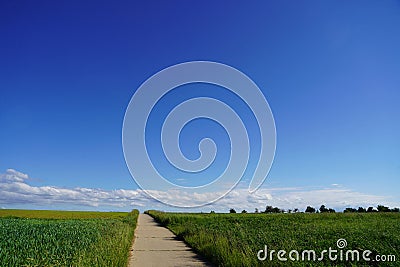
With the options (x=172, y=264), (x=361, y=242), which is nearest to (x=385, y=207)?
(x=361, y=242)

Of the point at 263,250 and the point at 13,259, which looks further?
the point at 263,250

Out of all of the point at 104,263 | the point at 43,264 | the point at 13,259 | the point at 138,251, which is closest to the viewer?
the point at 43,264

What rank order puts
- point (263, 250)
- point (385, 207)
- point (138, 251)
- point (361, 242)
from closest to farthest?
point (263, 250) < point (361, 242) < point (138, 251) < point (385, 207)

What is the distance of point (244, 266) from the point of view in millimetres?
10094

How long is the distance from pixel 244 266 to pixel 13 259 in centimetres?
598

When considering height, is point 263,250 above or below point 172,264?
above

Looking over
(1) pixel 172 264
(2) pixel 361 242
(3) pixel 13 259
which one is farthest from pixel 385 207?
(3) pixel 13 259

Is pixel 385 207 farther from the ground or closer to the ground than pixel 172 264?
farther from the ground

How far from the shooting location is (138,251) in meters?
17.1

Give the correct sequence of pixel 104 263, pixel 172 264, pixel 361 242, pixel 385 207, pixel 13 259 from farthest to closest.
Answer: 1. pixel 385 207
2. pixel 361 242
3. pixel 172 264
4. pixel 104 263
5. pixel 13 259

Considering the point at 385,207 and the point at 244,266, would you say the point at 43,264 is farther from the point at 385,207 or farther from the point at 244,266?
the point at 385,207

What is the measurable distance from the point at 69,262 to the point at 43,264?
0.83 m

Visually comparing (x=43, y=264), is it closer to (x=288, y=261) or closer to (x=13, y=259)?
(x=13, y=259)

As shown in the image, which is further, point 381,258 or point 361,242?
point 361,242
